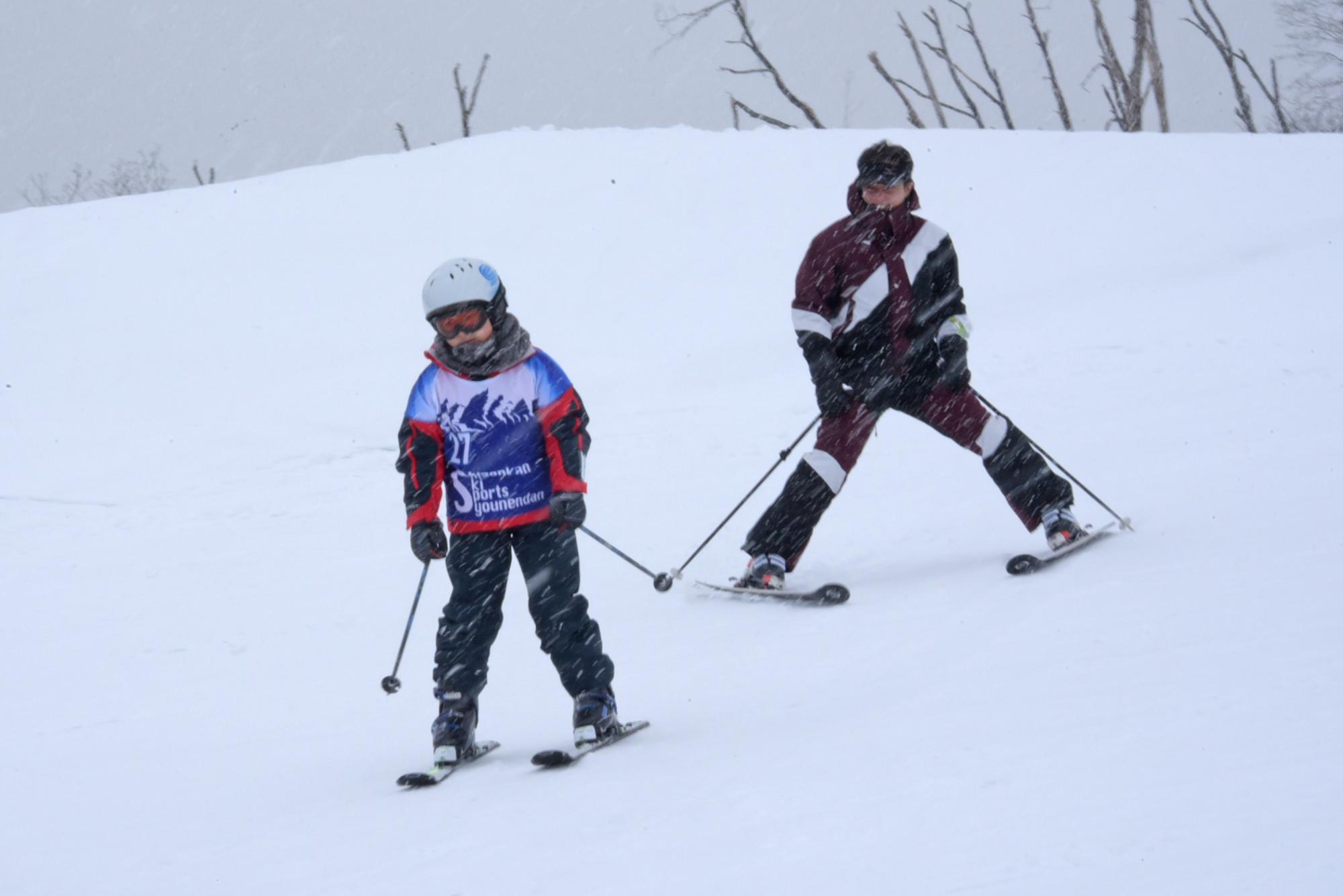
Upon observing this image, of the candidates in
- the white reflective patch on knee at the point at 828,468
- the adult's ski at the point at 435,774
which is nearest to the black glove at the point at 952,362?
the white reflective patch on knee at the point at 828,468

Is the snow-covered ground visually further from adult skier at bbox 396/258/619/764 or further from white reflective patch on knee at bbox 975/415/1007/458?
white reflective patch on knee at bbox 975/415/1007/458

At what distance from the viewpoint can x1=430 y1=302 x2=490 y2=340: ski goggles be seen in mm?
3840

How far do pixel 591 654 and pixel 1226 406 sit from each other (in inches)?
223

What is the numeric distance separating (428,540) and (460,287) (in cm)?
78

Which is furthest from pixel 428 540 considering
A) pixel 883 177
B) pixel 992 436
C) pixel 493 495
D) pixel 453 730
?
pixel 992 436

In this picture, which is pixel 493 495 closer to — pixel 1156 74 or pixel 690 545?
pixel 690 545

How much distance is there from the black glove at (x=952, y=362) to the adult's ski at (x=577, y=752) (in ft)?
6.83

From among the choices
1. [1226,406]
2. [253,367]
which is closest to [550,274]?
[253,367]

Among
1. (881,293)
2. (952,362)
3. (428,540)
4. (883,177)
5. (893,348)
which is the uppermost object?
(883,177)

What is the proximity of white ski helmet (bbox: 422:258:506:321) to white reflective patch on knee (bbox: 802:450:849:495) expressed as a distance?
201cm

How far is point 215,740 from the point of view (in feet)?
15.7

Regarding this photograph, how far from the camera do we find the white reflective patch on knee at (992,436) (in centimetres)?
541

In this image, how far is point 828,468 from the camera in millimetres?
5465

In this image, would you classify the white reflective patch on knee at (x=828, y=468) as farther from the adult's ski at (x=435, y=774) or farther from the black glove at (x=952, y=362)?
the adult's ski at (x=435, y=774)
